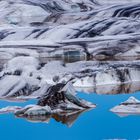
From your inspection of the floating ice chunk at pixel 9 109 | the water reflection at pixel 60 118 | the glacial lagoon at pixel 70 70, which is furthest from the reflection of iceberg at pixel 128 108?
the floating ice chunk at pixel 9 109

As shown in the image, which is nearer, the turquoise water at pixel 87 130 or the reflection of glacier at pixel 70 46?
the turquoise water at pixel 87 130

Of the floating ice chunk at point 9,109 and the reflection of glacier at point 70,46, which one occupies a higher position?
the reflection of glacier at point 70,46

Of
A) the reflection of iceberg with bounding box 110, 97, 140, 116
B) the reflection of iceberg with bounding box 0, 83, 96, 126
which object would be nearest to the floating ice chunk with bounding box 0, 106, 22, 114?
the reflection of iceberg with bounding box 0, 83, 96, 126

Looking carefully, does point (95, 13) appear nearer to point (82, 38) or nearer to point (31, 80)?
point (82, 38)

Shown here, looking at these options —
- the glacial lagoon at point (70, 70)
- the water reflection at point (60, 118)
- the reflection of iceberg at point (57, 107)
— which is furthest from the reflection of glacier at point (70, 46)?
the water reflection at point (60, 118)

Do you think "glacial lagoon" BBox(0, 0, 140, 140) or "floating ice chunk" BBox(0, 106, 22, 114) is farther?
"floating ice chunk" BBox(0, 106, 22, 114)

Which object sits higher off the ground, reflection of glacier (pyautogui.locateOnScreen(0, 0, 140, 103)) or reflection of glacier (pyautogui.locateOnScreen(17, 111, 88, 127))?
reflection of glacier (pyautogui.locateOnScreen(0, 0, 140, 103))

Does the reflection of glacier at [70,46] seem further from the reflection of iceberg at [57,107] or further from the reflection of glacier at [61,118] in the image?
the reflection of glacier at [61,118]

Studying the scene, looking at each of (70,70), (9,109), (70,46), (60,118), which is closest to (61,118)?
(60,118)

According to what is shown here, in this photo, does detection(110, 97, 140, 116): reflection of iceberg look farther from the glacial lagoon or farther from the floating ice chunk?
the floating ice chunk
